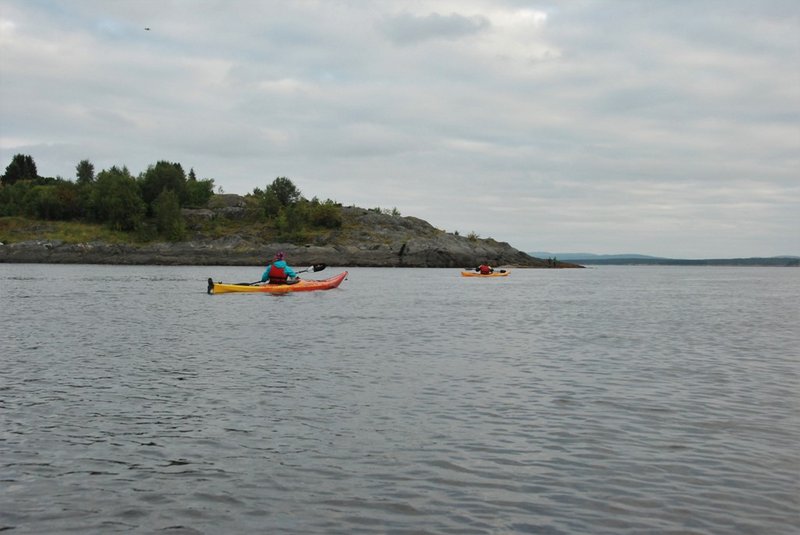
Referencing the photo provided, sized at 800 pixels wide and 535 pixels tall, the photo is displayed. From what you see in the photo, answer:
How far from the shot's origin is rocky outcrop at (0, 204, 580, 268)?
406 ft

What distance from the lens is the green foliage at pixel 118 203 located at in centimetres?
13438

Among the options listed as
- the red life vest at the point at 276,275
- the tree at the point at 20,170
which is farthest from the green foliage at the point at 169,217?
the red life vest at the point at 276,275

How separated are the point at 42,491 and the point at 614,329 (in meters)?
26.1

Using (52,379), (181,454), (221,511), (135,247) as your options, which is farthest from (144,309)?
(135,247)

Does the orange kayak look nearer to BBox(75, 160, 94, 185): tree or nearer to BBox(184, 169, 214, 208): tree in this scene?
BBox(184, 169, 214, 208): tree

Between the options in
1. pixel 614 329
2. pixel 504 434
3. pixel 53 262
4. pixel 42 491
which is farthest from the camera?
pixel 53 262

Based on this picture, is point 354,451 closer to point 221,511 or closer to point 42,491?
point 221,511

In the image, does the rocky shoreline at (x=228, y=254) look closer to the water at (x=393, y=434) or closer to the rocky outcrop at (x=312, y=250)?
the rocky outcrop at (x=312, y=250)

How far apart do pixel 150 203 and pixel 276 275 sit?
10387 cm

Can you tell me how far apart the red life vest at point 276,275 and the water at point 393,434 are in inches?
896

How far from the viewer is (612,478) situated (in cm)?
977

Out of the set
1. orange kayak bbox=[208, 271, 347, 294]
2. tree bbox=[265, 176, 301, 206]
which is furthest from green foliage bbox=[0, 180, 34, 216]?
orange kayak bbox=[208, 271, 347, 294]

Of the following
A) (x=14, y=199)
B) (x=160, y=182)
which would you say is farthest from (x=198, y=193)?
(x=14, y=199)

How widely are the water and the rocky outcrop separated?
330ft
